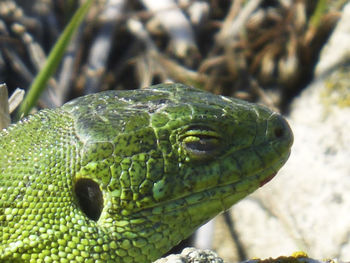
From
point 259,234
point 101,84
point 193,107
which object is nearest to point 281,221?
point 259,234

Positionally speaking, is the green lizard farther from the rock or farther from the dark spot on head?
the rock

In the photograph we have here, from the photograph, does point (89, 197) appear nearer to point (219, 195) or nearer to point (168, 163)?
point (168, 163)

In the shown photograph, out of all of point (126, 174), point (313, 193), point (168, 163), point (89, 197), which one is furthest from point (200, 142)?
point (313, 193)

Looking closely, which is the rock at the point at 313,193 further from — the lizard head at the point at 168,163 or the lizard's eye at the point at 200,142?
the lizard's eye at the point at 200,142

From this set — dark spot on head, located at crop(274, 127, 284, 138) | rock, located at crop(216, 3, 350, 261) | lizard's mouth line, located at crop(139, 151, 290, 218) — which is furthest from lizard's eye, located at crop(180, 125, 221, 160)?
rock, located at crop(216, 3, 350, 261)

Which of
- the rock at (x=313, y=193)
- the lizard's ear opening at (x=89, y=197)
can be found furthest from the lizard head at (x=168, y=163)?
the rock at (x=313, y=193)
